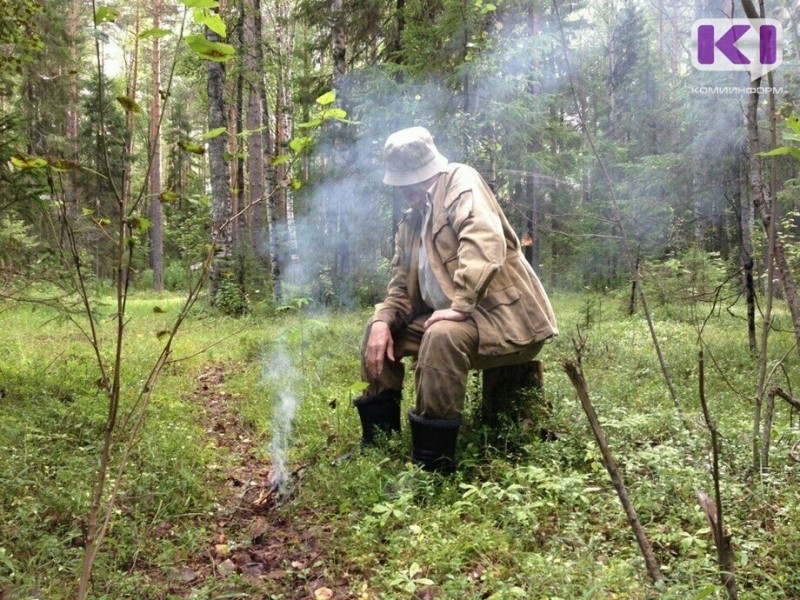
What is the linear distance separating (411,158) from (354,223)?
10.6 meters

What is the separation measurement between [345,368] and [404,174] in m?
2.81

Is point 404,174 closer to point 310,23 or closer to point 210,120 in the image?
point 210,120

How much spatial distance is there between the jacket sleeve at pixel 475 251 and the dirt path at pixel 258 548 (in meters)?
1.33

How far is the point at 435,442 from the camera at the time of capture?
2.92 meters

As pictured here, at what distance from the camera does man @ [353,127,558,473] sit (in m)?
2.87

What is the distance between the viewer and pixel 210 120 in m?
10.7

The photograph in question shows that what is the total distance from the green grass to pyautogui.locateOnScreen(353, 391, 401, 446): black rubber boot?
128 mm

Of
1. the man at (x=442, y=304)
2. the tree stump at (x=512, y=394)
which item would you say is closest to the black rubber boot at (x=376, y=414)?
the man at (x=442, y=304)

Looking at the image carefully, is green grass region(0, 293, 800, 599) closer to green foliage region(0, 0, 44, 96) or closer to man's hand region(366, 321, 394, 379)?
man's hand region(366, 321, 394, 379)

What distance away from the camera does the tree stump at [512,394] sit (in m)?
3.45

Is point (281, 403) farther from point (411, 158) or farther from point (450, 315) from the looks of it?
point (411, 158)

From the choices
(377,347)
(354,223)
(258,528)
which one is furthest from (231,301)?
(258,528)

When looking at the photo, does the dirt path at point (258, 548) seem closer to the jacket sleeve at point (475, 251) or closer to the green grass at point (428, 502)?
the green grass at point (428, 502)

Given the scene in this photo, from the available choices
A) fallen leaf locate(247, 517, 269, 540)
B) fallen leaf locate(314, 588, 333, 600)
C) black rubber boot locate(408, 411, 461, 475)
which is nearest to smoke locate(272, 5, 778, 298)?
black rubber boot locate(408, 411, 461, 475)
